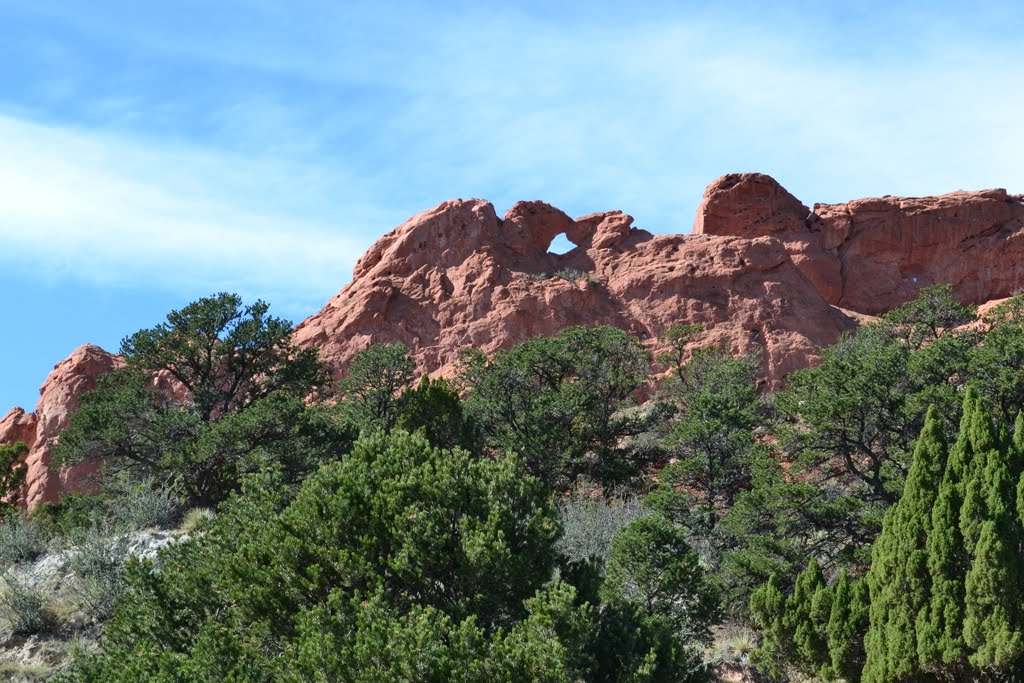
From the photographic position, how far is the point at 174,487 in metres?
26.7

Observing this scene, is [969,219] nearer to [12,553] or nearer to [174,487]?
[174,487]

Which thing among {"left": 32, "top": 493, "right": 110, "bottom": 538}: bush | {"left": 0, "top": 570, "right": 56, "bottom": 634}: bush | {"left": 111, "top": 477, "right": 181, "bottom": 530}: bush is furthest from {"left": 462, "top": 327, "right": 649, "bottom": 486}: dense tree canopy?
{"left": 0, "top": 570, "right": 56, "bottom": 634}: bush

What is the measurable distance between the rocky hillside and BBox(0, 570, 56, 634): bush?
2784 cm

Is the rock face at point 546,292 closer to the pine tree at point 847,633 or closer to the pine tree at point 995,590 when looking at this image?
the pine tree at point 847,633

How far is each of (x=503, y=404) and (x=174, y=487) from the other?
11.2 meters

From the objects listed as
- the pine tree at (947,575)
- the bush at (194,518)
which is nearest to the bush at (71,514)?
the bush at (194,518)

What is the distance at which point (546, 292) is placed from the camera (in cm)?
5200

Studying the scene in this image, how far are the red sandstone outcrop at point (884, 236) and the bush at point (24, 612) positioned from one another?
4838 centimetres

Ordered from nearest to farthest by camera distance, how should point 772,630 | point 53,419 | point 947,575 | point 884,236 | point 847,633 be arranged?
1. point 947,575
2. point 847,633
3. point 772,630
4. point 53,419
5. point 884,236

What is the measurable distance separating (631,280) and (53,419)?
2714 centimetres

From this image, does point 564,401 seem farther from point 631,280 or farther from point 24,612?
point 631,280

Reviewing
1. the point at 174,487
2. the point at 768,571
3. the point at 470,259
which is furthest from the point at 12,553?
the point at 470,259

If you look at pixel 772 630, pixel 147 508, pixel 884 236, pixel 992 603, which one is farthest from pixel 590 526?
pixel 884 236

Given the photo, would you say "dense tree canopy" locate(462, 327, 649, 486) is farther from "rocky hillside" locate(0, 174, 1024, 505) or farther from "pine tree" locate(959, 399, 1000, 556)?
"pine tree" locate(959, 399, 1000, 556)
